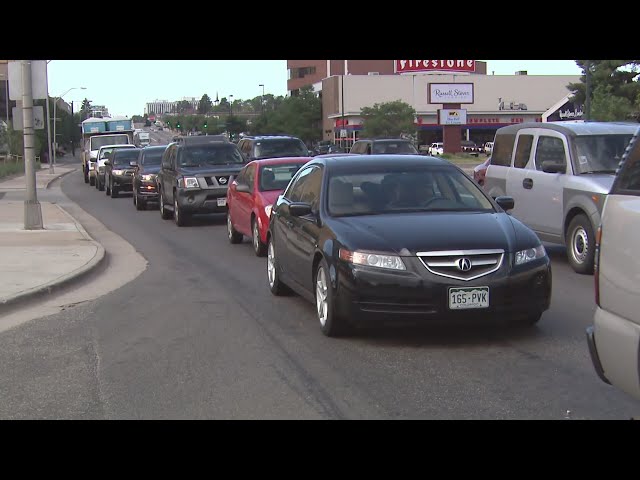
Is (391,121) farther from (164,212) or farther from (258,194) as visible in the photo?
(258,194)

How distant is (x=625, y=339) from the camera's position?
5012 millimetres

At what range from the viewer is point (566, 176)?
43.0 ft

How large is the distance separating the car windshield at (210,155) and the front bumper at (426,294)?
1407 centimetres

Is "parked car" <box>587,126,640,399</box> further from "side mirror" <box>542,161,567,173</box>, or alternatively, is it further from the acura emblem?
"side mirror" <box>542,161,567,173</box>

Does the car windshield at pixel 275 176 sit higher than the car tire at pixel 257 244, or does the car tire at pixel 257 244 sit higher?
the car windshield at pixel 275 176

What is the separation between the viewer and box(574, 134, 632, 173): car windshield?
1304 centimetres

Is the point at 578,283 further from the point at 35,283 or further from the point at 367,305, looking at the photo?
the point at 35,283

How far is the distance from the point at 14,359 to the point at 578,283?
6854mm

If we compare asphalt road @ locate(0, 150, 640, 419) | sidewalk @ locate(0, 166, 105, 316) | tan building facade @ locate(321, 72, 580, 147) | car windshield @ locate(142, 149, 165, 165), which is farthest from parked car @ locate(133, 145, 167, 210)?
tan building facade @ locate(321, 72, 580, 147)

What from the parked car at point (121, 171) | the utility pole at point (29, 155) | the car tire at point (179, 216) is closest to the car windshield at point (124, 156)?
the parked car at point (121, 171)

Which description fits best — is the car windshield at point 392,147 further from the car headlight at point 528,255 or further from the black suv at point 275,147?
the car headlight at point 528,255

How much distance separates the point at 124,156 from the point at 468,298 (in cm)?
2805

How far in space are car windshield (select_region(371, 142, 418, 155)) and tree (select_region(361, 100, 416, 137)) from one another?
48.5 metres

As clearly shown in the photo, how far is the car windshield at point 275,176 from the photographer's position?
15.4 meters
